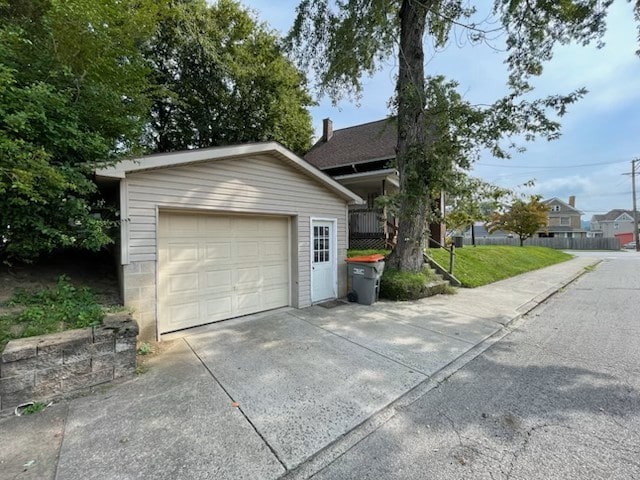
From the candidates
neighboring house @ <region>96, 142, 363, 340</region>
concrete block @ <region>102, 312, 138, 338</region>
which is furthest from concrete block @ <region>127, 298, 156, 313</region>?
concrete block @ <region>102, 312, 138, 338</region>

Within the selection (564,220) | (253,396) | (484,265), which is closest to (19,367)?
(253,396)

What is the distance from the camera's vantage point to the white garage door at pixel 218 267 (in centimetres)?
496

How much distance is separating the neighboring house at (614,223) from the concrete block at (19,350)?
250 ft

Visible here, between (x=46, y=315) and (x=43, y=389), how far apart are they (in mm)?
879

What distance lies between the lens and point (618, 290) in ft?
29.2

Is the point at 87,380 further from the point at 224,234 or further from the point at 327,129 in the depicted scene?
the point at 327,129

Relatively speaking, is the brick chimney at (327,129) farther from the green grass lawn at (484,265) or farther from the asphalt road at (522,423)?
the asphalt road at (522,423)

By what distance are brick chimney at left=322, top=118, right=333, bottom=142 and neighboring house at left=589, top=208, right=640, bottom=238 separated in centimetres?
6507

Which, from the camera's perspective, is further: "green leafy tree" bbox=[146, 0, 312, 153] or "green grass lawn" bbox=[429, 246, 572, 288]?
"green leafy tree" bbox=[146, 0, 312, 153]

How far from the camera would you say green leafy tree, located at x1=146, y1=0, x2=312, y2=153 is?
12242 millimetres

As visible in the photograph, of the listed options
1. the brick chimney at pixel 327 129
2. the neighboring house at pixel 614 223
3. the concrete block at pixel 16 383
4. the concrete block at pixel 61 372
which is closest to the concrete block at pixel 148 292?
the concrete block at pixel 61 372

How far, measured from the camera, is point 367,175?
432 inches

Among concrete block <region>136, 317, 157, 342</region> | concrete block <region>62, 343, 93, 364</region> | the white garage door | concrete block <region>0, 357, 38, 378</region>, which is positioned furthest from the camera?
the white garage door

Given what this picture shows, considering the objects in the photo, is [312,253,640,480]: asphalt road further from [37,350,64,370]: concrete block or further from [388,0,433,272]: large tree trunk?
[388,0,433,272]: large tree trunk
